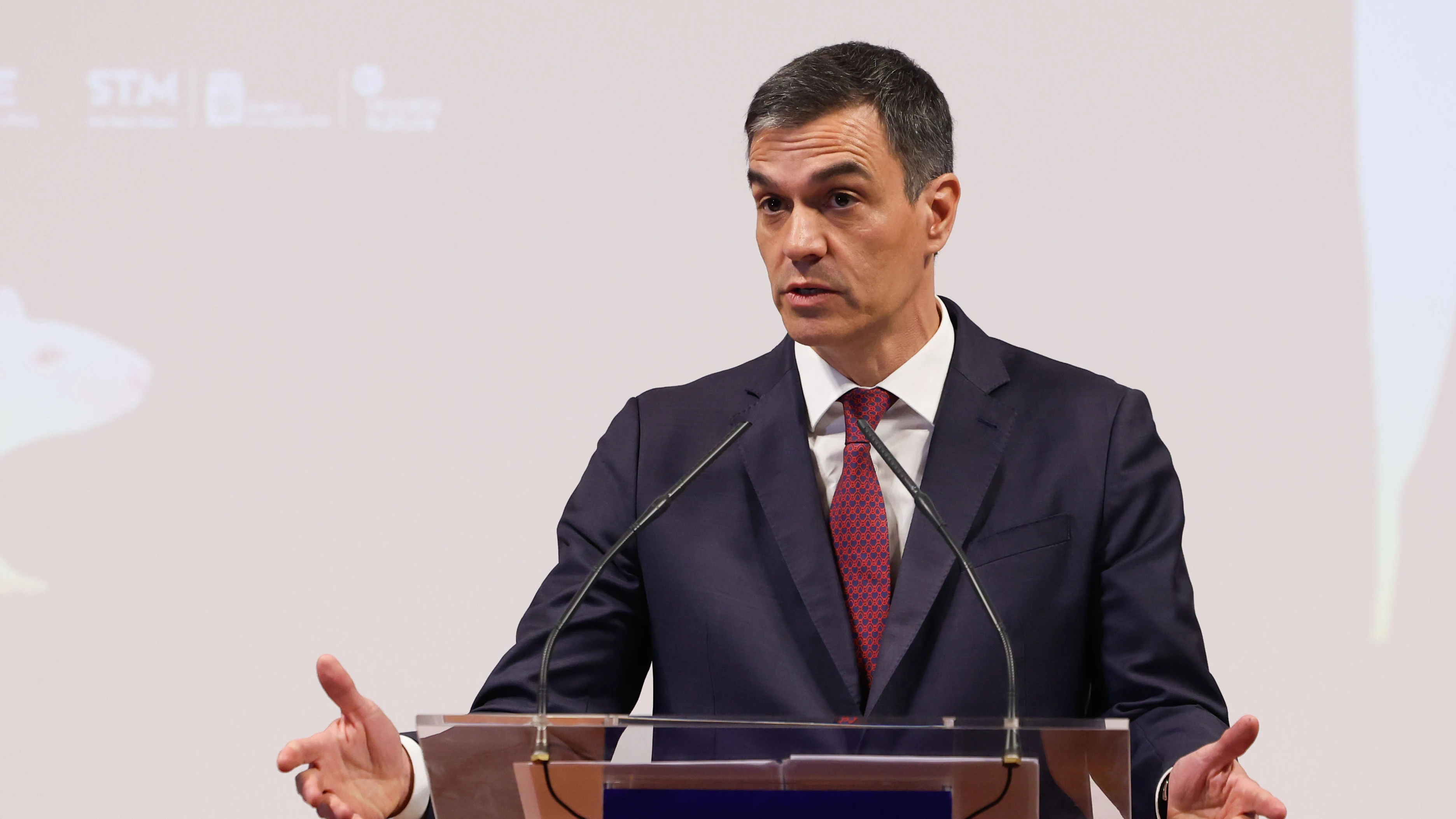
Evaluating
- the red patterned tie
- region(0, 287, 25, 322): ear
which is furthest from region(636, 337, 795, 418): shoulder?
region(0, 287, 25, 322): ear

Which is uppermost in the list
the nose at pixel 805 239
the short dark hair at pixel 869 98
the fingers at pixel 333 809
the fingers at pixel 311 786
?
the short dark hair at pixel 869 98

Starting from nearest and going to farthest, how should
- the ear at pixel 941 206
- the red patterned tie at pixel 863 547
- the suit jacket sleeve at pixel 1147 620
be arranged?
the suit jacket sleeve at pixel 1147 620, the red patterned tie at pixel 863 547, the ear at pixel 941 206

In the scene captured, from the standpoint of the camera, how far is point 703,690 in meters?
2.11

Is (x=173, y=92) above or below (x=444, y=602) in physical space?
above

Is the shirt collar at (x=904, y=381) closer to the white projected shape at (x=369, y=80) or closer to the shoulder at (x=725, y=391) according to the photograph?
the shoulder at (x=725, y=391)

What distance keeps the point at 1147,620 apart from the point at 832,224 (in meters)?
0.72

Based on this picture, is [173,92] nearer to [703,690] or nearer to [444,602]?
[444,602]

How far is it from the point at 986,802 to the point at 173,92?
7.56 feet

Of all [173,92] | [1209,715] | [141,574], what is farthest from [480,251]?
[1209,715]

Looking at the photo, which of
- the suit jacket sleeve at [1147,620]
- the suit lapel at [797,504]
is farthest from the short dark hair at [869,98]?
the suit jacket sleeve at [1147,620]

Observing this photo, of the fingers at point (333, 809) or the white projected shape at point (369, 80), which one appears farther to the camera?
the white projected shape at point (369, 80)

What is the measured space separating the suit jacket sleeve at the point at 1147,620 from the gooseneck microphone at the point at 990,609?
0.39m

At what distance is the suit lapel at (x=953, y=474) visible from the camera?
6.55 ft

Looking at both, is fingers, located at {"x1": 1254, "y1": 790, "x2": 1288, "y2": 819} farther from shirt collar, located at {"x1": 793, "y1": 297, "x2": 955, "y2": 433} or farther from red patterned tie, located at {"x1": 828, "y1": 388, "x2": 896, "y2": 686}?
shirt collar, located at {"x1": 793, "y1": 297, "x2": 955, "y2": 433}
